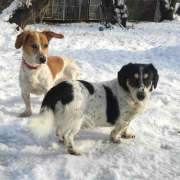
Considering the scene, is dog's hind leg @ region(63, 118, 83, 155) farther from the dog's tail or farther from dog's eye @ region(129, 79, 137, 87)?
dog's eye @ region(129, 79, 137, 87)

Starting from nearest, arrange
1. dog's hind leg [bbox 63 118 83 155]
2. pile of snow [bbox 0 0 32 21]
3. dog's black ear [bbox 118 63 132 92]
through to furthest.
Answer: dog's hind leg [bbox 63 118 83 155] → dog's black ear [bbox 118 63 132 92] → pile of snow [bbox 0 0 32 21]

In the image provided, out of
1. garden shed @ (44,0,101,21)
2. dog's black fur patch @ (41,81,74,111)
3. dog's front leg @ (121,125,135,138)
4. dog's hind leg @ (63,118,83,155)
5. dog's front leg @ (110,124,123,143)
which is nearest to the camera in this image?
dog's black fur patch @ (41,81,74,111)

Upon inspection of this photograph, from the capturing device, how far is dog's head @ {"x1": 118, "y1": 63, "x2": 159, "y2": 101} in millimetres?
2785

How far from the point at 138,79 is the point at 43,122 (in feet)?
4.58

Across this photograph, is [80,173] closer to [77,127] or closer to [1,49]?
[77,127]

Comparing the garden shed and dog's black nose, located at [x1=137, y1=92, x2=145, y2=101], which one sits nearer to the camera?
dog's black nose, located at [x1=137, y1=92, x2=145, y2=101]

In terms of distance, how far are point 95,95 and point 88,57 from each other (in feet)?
16.4

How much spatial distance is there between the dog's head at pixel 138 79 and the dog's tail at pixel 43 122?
113cm

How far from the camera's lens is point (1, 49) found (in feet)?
26.3

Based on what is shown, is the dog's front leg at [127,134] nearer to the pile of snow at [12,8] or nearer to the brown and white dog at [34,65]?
the brown and white dog at [34,65]

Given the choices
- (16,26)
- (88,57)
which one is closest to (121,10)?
(16,26)

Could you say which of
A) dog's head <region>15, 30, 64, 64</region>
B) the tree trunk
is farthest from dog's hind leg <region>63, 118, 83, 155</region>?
the tree trunk

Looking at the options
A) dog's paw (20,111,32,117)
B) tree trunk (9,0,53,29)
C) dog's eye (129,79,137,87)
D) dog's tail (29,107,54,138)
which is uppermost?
tree trunk (9,0,53,29)

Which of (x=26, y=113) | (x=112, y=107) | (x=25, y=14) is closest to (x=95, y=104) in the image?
(x=112, y=107)
